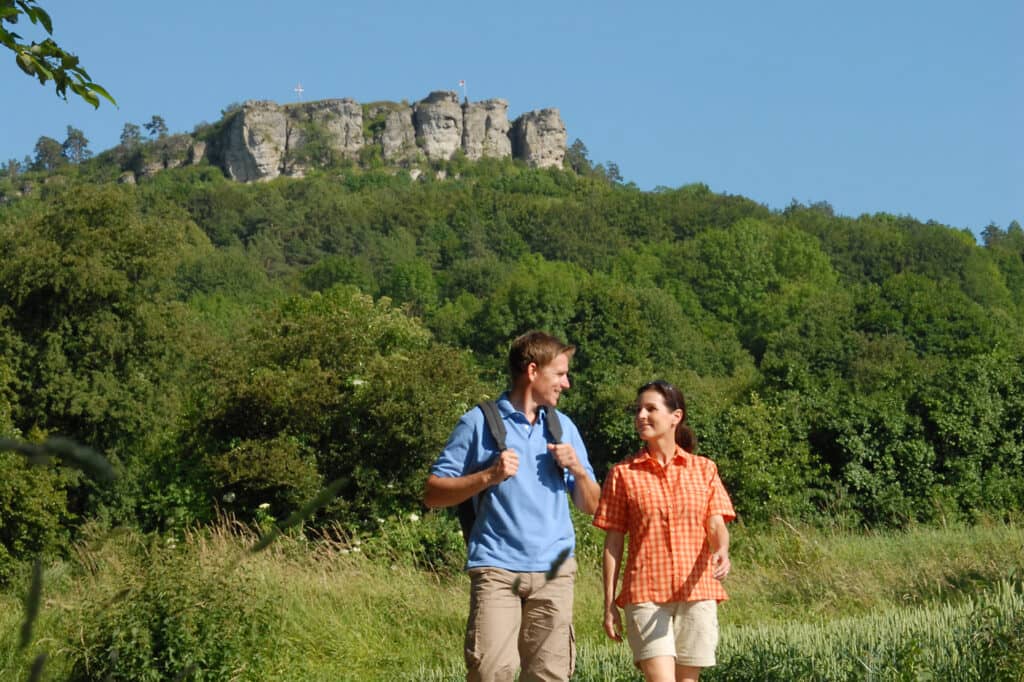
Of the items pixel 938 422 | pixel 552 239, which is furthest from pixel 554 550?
pixel 552 239

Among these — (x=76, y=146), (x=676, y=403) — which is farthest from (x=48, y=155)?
(x=676, y=403)

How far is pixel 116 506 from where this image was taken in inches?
1221

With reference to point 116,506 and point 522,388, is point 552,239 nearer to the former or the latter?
point 116,506

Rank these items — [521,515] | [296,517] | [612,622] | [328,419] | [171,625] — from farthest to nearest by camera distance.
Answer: [328,419] < [171,625] < [612,622] < [521,515] < [296,517]

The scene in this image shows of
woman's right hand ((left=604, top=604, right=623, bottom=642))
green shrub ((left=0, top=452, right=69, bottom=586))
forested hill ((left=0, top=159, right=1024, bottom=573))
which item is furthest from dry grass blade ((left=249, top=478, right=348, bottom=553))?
green shrub ((left=0, top=452, right=69, bottom=586))

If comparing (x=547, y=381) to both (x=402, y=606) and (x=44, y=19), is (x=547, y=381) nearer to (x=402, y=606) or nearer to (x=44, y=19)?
(x=44, y=19)

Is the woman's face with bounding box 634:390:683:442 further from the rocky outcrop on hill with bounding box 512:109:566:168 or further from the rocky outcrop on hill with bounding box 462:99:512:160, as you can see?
the rocky outcrop on hill with bounding box 462:99:512:160

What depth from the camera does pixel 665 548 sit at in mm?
4953

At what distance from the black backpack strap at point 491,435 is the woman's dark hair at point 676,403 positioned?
2.01 feet

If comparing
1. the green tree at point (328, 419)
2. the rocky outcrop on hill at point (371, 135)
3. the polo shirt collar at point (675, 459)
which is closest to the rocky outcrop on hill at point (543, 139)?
the rocky outcrop on hill at point (371, 135)

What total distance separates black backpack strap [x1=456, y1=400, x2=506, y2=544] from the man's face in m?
0.16

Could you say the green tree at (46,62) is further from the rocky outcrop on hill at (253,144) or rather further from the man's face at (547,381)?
the rocky outcrop on hill at (253,144)

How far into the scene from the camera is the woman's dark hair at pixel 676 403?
5148 millimetres

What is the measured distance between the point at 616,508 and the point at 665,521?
21 centimetres
